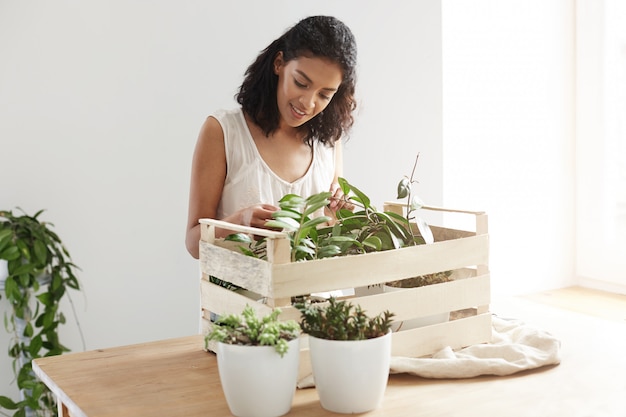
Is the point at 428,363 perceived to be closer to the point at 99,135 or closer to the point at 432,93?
the point at 99,135

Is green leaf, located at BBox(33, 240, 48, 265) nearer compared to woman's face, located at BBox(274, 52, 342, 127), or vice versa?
Result: woman's face, located at BBox(274, 52, 342, 127)

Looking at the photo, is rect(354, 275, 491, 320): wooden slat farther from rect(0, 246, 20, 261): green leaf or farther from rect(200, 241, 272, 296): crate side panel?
rect(0, 246, 20, 261): green leaf

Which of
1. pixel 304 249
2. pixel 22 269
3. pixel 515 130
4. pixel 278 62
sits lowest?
pixel 22 269

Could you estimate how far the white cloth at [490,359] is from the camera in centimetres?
127

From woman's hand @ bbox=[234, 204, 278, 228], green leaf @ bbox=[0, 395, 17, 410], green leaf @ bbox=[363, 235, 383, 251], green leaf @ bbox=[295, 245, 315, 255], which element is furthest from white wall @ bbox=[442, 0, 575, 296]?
green leaf @ bbox=[295, 245, 315, 255]

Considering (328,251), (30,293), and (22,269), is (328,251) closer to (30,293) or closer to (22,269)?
(22,269)

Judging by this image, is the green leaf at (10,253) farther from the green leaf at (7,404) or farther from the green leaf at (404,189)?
the green leaf at (404,189)

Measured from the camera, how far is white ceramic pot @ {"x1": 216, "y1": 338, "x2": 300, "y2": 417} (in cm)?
108

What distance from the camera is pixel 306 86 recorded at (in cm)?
192

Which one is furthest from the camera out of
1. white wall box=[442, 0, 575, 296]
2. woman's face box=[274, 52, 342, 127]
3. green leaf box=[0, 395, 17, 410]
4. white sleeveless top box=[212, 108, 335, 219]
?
white wall box=[442, 0, 575, 296]

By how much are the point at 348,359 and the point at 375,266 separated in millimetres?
243

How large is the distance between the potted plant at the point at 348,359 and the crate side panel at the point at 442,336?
0.22m

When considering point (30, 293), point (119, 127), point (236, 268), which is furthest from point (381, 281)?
point (119, 127)

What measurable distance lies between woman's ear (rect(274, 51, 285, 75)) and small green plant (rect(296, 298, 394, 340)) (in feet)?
3.36
